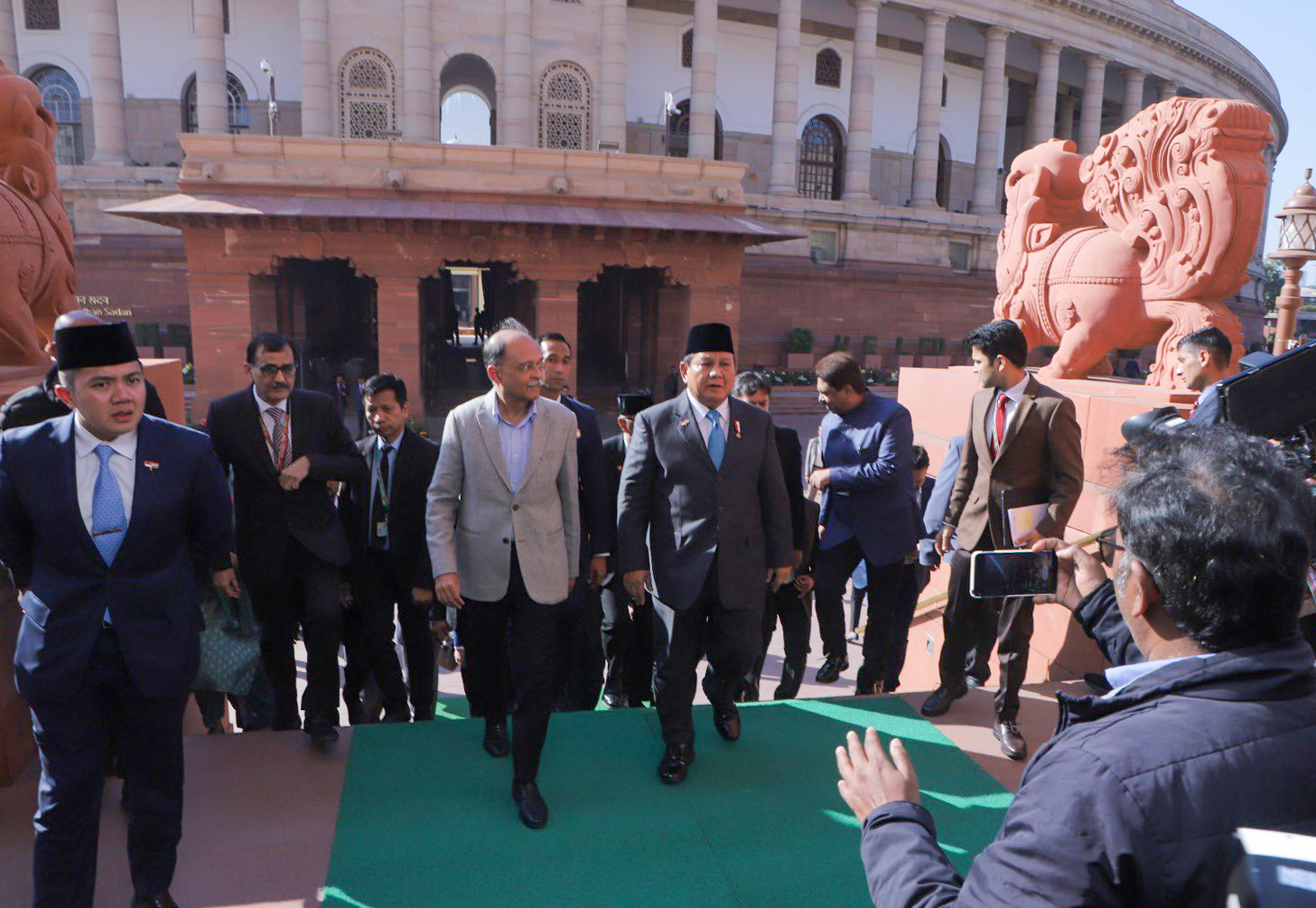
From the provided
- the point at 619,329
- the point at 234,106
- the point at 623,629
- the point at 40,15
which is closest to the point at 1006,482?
the point at 623,629

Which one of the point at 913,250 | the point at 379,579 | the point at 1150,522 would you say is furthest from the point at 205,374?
the point at 913,250

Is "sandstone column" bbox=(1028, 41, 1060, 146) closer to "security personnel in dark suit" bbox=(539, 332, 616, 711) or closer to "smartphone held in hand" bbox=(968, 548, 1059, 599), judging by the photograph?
"security personnel in dark suit" bbox=(539, 332, 616, 711)

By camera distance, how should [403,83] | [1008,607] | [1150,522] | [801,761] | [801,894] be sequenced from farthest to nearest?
[403,83] → [1008,607] → [801,761] → [801,894] → [1150,522]

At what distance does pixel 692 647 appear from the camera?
399 centimetres

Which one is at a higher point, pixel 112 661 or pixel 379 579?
pixel 112 661

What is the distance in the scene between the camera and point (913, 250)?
107 feet

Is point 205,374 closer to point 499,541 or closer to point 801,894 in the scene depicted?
point 499,541

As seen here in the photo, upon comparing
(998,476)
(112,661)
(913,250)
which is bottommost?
(112,661)

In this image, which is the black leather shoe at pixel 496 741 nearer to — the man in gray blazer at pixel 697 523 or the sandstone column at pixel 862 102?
the man in gray blazer at pixel 697 523

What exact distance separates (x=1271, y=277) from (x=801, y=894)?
87233mm

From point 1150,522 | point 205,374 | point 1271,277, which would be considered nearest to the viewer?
point 1150,522

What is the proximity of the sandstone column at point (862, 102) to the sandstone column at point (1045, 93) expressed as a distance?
8443mm

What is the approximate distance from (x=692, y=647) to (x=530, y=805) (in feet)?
3.22

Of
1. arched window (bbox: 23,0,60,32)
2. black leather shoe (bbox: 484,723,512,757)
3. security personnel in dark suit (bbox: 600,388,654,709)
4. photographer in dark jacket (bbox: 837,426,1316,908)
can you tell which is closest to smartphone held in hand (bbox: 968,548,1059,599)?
photographer in dark jacket (bbox: 837,426,1316,908)
